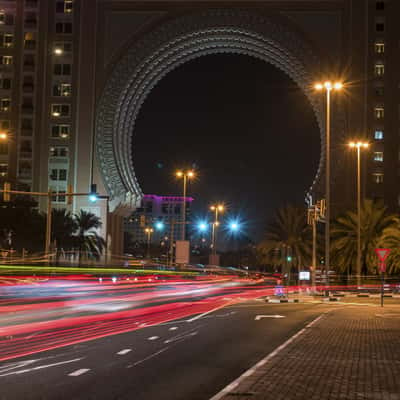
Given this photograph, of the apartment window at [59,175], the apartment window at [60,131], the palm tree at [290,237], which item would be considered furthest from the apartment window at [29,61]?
the palm tree at [290,237]

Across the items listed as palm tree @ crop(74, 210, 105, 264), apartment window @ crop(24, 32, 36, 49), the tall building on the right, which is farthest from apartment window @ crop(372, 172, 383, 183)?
apartment window @ crop(24, 32, 36, 49)

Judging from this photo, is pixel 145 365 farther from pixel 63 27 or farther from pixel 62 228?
pixel 63 27

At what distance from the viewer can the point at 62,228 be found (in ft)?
237

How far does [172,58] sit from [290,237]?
118 ft

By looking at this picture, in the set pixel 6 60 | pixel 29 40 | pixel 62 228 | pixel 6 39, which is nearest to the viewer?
pixel 62 228

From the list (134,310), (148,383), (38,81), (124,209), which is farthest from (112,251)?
(148,383)

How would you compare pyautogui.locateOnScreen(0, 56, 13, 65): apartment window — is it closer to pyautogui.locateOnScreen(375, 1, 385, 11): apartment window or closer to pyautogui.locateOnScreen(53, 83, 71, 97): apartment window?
pyautogui.locateOnScreen(53, 83, 71, 97): apartment window

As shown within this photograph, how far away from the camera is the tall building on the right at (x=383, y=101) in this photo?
3137 inches

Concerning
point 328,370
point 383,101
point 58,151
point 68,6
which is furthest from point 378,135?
point 328,370

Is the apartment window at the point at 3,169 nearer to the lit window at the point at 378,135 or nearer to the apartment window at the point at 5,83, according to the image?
the apartment window at the point at 5,83

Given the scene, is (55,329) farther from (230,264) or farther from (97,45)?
(230,264)

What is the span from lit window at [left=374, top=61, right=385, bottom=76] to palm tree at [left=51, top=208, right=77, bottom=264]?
37769 millimetres

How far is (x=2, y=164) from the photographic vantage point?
84125mm

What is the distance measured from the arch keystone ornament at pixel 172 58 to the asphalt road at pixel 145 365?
65.8 m
